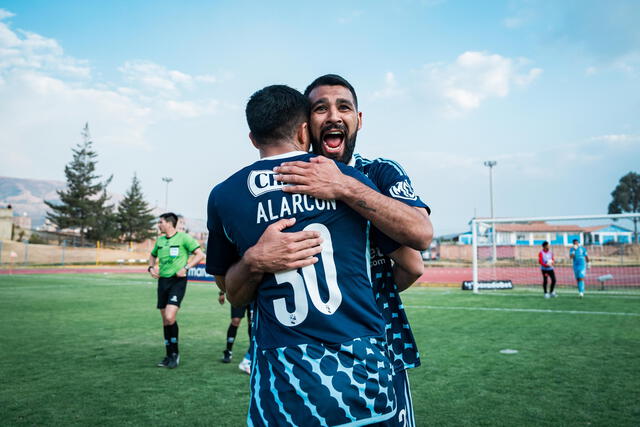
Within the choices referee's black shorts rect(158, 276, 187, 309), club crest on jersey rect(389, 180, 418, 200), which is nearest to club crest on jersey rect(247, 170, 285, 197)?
club crest on jersey rect(389, 180, 418, 200)

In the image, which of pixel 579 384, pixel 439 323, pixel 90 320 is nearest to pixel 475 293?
pixel 439 323

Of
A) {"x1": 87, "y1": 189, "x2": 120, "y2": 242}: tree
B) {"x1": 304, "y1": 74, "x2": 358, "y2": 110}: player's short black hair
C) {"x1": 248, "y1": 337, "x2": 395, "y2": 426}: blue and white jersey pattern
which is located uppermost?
{"x1": 87, "y1": 189, "x2": 120, "y2": 242}: tree

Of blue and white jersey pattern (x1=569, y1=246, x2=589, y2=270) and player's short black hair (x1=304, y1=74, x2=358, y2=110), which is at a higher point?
player's short black hair (x1=304, y1=74, x2=358, y2=110)

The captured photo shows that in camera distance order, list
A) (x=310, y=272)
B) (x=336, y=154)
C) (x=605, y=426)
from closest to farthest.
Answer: (x=310, y=272) < (x=336, y=154) < (x=605, y=426)

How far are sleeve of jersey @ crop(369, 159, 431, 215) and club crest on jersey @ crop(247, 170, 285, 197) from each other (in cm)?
51

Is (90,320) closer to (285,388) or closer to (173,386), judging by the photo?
(173,386)

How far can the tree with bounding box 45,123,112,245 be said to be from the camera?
60469 millimetres

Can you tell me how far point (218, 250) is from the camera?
2092 mm

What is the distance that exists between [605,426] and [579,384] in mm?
1539

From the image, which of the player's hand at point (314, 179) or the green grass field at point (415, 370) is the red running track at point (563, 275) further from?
the player's hand at point (314, 179)

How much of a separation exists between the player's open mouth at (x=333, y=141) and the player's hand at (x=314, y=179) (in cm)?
64

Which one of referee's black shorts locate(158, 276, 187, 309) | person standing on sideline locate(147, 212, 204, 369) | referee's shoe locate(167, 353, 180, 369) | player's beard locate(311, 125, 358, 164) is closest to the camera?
player's beard locate(311, 125, 358, 164)

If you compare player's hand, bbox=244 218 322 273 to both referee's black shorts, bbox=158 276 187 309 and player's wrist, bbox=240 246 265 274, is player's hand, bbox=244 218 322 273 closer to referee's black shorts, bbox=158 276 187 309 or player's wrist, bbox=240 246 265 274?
player's wrist, bbox=240 246 265 274

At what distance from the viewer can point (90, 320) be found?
11656 mm
